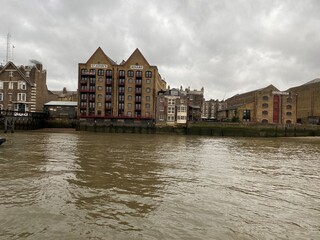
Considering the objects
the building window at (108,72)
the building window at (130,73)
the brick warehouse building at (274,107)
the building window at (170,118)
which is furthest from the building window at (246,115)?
the building window at (108,72)

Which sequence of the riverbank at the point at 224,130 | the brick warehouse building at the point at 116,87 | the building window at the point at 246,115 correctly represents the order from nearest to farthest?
the riverbank at the point at 224,130 → the brick warehouse building at the point at 116,87 → the building window at the point at 246,115

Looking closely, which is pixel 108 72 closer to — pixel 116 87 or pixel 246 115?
pixel 116 87

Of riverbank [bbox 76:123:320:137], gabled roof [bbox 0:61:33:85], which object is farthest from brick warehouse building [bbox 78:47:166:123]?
gabled roof [bbox 0:61:33:85]

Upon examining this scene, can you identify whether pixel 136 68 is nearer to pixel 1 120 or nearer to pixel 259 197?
pixel 1 120

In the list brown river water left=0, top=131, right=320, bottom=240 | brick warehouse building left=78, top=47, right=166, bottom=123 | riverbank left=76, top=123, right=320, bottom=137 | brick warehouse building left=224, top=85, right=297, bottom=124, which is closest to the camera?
brown river water left=0, top=131, right=320, bottom=240

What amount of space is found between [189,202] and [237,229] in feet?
8.32

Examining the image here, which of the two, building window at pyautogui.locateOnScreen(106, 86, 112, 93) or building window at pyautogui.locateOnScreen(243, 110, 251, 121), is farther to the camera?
building window at pyautogui.locateOnScreen(243, 110, 251, 121)

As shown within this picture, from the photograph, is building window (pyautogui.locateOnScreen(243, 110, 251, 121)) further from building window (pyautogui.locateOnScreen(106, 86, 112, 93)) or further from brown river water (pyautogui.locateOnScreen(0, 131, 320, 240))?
brown river water (pyautogui.locateOnScreen(0, 131, 320, 240))

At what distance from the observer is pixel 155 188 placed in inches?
456

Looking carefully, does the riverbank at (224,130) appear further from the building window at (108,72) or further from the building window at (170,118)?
the building window at (108,72)

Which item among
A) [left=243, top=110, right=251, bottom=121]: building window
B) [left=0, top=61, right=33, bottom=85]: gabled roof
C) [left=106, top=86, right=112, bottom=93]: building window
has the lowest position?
[left=243, top=110, right=251, bottom=121]: building window

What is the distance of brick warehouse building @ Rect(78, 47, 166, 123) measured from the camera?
241 feet

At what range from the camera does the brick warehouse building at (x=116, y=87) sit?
241 feet

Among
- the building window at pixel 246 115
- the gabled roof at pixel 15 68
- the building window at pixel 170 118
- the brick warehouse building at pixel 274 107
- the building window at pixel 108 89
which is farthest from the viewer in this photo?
the building window at pixel 246 115
